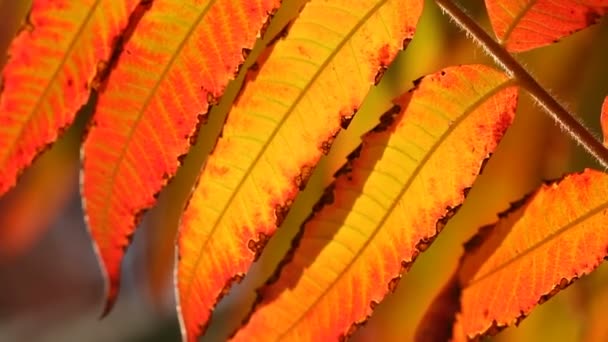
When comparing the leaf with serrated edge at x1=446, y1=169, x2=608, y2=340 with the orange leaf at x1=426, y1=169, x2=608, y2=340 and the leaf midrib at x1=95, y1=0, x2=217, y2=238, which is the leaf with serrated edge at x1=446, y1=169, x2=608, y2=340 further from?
the leaf midrib at x1=95, y1=0, x2=217, y2=238

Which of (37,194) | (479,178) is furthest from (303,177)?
(37,194)

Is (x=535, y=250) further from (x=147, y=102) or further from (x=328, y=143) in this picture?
(x=147, y=102)

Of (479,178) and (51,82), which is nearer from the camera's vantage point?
(51,82)

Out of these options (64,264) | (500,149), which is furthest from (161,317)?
(500,149)

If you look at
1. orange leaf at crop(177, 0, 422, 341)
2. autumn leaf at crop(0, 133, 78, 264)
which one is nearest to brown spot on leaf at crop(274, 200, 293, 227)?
orange leaf at crop(177, 0, 422, 341)

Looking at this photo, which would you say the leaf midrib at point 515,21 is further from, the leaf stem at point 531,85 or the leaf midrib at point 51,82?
the leaf midrib at point 51,82

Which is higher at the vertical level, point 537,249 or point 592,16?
point 592,16

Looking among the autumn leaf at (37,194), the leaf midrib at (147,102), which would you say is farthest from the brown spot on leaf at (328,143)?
the autumn leaf at (37,194)
